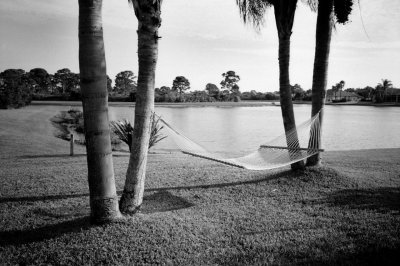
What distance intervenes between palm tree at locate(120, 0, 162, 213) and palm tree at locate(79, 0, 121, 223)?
0.52 meters

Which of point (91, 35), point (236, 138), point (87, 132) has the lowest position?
point (236, 138)

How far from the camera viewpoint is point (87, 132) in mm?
3156

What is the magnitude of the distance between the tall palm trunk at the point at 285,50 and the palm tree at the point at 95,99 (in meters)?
3.95

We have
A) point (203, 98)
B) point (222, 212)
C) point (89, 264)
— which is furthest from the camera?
point (203, 98)

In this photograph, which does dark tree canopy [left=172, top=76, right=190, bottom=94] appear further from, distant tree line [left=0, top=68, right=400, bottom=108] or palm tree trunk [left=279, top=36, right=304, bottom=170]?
palm tree trunk [left=279, top=36, right=304, bottom=170]

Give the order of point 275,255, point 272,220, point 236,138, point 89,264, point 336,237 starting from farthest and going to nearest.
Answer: point 236,138
point 272,220
point 336,237
point 275,255
point 89,264

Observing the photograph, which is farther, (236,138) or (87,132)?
(236,138)

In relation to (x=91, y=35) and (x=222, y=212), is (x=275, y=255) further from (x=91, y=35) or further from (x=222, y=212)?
(x=91, y=35)

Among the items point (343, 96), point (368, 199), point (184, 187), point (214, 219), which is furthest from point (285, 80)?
point (343, 96)

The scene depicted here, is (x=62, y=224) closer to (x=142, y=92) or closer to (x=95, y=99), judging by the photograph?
(x=95, y=99)

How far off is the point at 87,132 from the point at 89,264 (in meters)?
1.26

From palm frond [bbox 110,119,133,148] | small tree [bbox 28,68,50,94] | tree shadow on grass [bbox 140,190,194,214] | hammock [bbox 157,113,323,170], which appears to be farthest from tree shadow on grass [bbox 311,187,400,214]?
small tree [bbox 28,68,50,94]

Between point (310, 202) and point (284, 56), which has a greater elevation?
point (284, 56)

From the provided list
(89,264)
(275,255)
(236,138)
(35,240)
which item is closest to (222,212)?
(275,255)
